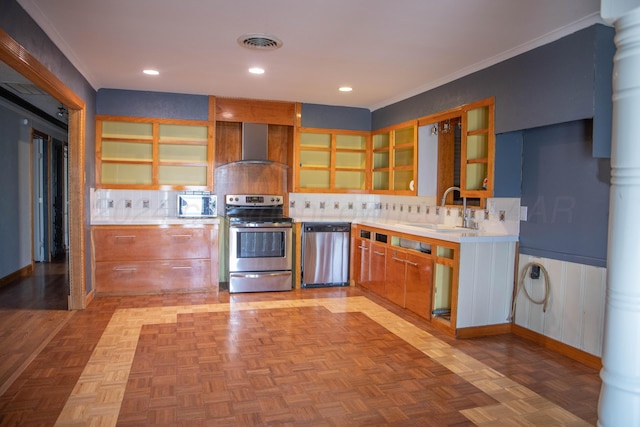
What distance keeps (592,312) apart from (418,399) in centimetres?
150

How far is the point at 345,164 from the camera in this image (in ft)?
20.6

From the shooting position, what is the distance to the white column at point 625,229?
149 centimetres

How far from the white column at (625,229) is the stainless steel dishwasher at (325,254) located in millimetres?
4147

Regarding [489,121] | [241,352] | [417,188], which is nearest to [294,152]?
[417,188]

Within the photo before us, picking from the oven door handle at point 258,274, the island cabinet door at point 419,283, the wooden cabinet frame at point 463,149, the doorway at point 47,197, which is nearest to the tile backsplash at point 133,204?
the oven door handle at point 258,274

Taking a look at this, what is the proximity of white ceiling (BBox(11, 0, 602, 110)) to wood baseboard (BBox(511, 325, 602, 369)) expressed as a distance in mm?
2275

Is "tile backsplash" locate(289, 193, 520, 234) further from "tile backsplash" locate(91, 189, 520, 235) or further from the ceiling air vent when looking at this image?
the ceiling air vent

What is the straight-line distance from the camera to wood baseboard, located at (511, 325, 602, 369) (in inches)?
126

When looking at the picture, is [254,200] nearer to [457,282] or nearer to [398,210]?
[398,210]

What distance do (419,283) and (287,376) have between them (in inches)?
69.5

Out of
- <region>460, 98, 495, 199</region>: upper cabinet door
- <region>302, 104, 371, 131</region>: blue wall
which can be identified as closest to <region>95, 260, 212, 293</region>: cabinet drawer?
<region>302, 104, 371, 131</region>: blue wall

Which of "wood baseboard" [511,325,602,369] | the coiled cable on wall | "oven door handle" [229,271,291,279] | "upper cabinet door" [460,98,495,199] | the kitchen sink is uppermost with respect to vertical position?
"upper cabinet door" [460,98,495,199]

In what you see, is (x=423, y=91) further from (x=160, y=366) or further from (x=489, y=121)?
(x=160, y=366)

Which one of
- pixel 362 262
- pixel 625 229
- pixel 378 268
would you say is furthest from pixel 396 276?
pixel 625 229
